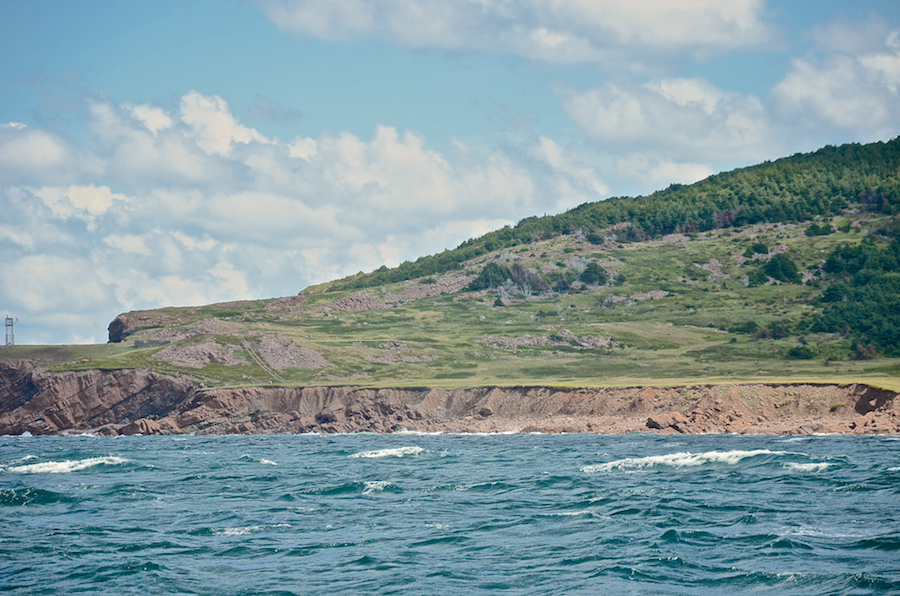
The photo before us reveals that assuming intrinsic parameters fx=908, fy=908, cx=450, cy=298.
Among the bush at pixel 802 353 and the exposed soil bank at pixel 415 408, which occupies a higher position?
the bush at pixel 802 353

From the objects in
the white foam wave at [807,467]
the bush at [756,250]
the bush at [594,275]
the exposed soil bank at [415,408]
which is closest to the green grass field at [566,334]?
the bush at [756,250]

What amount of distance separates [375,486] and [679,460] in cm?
1667

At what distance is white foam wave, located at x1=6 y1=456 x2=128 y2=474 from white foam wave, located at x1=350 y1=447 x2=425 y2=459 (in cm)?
1551

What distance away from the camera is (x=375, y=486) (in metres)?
43.3

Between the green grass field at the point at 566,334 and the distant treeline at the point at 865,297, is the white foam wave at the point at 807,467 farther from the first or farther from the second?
the distant treeline at the point at 865,297

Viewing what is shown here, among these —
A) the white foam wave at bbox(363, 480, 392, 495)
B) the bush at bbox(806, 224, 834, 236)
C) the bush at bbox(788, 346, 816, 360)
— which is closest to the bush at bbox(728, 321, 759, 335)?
the bush at bbox(788, 346, 816, 360)

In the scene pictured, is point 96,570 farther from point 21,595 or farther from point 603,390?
point 603,390

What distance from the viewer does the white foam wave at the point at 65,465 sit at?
5333cm

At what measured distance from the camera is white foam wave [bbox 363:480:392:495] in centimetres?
4197

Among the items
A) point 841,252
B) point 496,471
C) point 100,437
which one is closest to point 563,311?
point 841,252

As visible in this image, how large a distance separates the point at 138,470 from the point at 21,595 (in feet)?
102

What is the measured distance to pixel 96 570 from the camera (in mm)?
26375

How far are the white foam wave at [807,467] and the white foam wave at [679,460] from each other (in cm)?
320

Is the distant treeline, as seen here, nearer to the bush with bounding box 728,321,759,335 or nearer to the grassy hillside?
the grassy hillside
